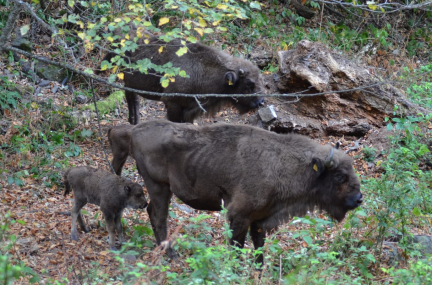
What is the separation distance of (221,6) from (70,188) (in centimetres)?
399

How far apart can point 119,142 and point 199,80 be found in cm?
236

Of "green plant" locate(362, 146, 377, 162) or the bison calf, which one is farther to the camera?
"green plant" locate(362, 146, 377, 162)

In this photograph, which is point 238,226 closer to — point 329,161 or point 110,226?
point 329,161

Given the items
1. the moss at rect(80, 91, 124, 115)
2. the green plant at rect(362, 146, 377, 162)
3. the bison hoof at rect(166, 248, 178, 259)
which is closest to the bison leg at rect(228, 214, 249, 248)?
the bison hoof at rect(166, 248, 178, 259)

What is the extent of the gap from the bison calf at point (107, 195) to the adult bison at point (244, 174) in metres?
0.31

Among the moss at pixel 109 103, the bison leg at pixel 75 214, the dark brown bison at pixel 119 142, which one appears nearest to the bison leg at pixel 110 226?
Result: the bison leg at pixel 75 214

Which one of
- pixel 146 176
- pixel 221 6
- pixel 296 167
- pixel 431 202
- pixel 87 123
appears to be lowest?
pixel 87 123

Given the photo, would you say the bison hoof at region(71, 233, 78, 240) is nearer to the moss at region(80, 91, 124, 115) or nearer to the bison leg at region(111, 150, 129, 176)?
the bison leg at region(111, 150, 129, 176)

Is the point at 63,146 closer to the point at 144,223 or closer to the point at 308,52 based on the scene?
the point at 144,223

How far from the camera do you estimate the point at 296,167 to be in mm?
7488

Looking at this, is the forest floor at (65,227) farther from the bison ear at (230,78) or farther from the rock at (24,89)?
the bison ear at (230,78)

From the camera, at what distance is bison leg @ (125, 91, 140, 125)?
11.7 meters

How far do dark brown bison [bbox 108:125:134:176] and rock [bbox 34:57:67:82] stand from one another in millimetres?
4990

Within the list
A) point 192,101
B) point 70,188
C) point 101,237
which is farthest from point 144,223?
point 192,101
